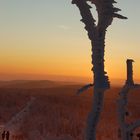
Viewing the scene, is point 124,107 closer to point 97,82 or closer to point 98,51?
point 97,82

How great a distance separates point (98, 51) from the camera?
8.18 meters

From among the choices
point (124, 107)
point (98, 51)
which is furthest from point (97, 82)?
point (124, 107)

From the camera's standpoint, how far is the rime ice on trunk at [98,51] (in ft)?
26.8

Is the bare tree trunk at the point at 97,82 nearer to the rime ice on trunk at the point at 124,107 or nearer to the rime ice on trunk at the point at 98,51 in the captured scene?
the rime ice on trunk at the point at 98,51

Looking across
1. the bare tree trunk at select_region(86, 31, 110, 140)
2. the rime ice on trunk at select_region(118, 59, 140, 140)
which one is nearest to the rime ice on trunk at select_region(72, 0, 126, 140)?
the bare tree trunk at select_region(86, 31, 110, 140)

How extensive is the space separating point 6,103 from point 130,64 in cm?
2281

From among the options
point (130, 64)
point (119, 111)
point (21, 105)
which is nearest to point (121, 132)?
point (119, 111)

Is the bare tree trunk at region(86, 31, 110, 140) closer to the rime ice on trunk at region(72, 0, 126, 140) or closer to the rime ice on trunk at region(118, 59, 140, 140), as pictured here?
the rime ice on trunk at region(72, 0, 126, 140)

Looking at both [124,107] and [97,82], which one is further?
[124,107]

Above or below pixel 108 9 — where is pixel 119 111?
below

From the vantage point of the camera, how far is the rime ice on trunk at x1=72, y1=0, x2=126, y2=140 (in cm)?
816

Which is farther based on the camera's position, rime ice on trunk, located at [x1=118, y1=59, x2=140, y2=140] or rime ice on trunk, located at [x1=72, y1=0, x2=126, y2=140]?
rime ice on trunk, located at [x1=118, y1=59, x2=140, y2=140]

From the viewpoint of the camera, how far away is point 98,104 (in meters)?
8.13

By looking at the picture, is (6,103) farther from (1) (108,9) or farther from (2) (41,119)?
(1) (108,9)
